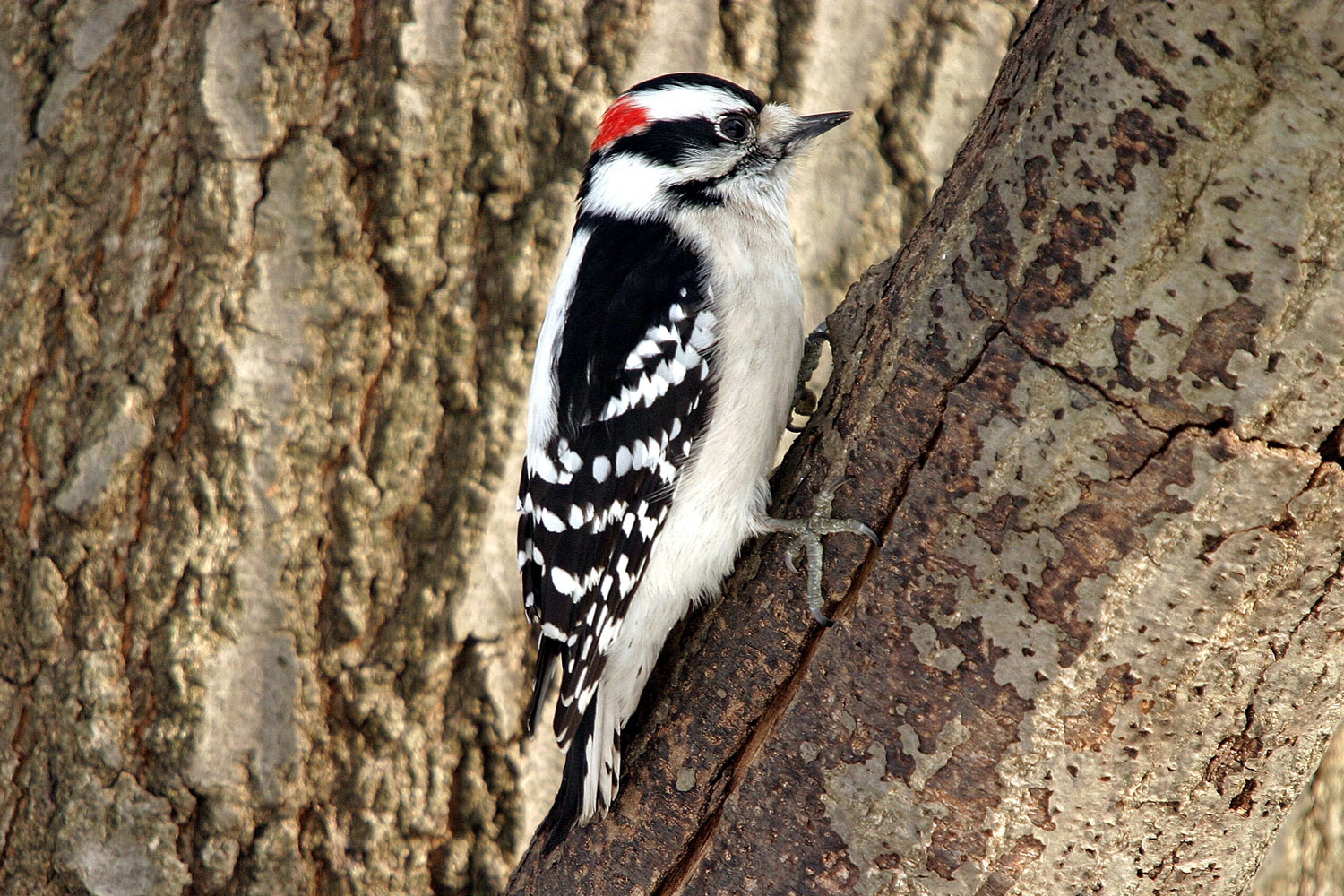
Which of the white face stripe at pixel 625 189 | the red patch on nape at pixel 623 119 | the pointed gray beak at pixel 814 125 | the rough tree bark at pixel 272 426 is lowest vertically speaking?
the rough tree bark at pixel 272 426

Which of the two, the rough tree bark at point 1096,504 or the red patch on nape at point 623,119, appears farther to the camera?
the red patch on nape at point 623,119

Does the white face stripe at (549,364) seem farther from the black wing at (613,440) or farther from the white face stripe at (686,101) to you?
the white face stripe at (686,101)

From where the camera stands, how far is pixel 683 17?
314cm

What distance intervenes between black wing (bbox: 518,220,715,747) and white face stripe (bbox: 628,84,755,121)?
1.69ft

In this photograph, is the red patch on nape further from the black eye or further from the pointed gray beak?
the pointed gray beak

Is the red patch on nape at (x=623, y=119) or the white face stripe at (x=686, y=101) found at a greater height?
the white face stripe at (x=686, y=101)

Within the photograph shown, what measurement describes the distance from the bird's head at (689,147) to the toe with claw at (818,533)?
1237mm

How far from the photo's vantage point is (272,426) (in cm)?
286

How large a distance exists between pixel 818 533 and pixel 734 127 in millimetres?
1514

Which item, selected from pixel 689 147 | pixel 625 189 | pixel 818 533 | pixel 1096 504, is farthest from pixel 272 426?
pixel 1096 504

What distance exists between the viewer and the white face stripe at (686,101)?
2.82 m

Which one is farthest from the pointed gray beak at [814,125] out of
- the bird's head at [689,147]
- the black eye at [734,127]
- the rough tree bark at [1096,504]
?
the rough tree bark at [1096,504]

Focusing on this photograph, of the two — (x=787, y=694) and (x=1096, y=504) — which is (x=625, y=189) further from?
(x=1096, y=504)

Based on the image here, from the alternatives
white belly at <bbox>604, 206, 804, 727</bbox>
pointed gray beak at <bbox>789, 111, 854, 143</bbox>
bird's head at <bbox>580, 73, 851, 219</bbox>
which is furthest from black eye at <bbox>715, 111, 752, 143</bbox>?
white belly at <bbox>604, 206, 804, 727</bbox>
